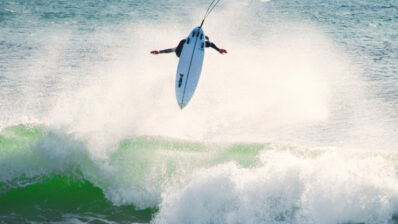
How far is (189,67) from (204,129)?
2.05 metres

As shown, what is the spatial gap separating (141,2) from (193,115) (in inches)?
810

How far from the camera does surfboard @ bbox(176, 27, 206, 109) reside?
13.7 meters

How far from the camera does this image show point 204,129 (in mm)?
15117

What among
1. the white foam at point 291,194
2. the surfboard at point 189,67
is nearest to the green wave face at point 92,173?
the white foam at point 291,194

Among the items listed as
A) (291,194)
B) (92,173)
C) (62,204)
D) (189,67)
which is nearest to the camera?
(291,194)

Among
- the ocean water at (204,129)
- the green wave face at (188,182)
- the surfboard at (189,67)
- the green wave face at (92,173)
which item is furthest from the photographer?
the surfboard at (189,67)

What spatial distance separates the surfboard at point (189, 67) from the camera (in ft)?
44.9

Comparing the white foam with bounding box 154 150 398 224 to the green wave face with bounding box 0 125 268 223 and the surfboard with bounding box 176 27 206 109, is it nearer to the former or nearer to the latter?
the green wave face with bounding box 0 125 268 223

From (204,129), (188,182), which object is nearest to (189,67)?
(204,129)

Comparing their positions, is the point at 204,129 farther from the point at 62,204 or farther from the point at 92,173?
the point at 62,204

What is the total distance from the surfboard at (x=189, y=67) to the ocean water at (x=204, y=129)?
1.15 m

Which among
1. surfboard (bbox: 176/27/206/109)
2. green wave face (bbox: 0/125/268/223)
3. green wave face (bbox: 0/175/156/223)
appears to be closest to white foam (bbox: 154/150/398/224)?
green wave face (bbox: 0/125/268/223)

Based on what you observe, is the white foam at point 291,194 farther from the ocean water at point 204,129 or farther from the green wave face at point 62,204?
the green wave face at point 62,204

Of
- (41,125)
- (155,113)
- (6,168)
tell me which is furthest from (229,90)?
(6,168)
